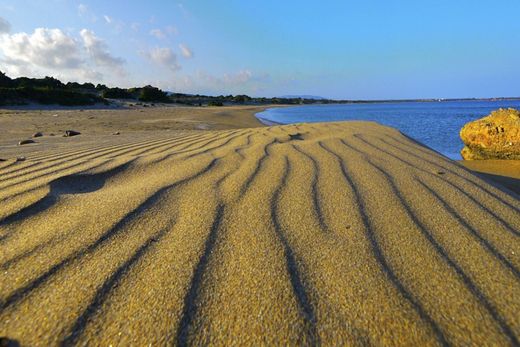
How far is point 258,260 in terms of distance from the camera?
973 mm

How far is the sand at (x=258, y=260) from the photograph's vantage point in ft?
2.36

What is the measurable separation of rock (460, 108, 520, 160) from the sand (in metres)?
2.92

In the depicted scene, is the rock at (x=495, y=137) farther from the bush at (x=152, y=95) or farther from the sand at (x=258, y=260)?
the bush at (x=152, y=95)

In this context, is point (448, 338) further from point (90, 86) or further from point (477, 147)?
point (90, 86)

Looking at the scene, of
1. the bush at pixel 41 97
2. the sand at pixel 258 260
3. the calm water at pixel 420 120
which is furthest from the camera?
the bush at pixel 41 97

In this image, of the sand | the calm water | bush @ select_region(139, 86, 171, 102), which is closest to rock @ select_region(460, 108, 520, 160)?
the calm water

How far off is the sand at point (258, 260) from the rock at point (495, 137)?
2.92m

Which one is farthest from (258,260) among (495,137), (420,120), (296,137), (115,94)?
(115,94)

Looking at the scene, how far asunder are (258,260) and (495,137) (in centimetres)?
442

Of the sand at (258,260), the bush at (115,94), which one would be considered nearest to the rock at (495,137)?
the sand at (258,260)

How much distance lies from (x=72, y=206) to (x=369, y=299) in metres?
1.24

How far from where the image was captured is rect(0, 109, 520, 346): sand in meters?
0.72

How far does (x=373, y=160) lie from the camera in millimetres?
2199

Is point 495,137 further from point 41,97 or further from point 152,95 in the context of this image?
point 152,95
